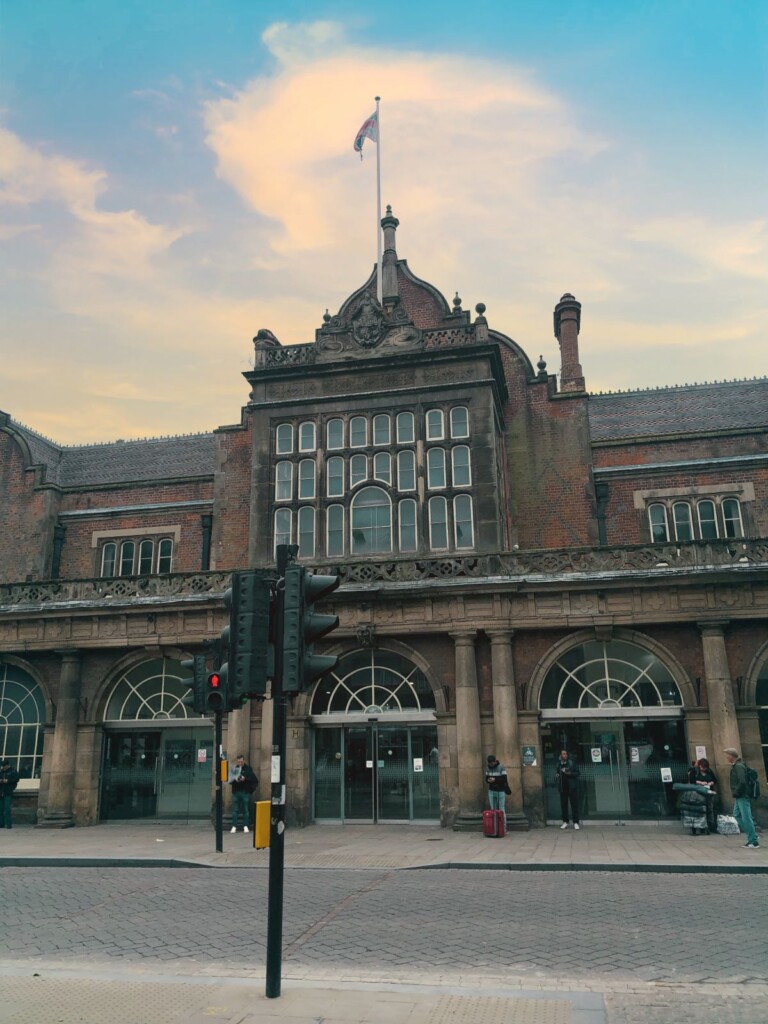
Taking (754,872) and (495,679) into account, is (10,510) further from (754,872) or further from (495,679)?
(754,872)

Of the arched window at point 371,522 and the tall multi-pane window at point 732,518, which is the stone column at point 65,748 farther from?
the tall multi-pane window at point 732,518

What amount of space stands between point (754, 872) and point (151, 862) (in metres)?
10.4

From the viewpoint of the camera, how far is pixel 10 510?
29.0 metres

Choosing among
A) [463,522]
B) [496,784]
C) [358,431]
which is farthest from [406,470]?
[496,784]

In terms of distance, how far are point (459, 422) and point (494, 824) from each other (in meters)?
10.8

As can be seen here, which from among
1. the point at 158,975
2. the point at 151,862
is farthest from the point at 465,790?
the point at 158,975

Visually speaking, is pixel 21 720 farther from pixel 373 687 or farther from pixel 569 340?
pixel 569 340

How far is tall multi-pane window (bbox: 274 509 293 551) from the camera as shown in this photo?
23922 mm

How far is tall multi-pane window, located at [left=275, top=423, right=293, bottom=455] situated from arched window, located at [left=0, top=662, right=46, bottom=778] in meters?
9.66

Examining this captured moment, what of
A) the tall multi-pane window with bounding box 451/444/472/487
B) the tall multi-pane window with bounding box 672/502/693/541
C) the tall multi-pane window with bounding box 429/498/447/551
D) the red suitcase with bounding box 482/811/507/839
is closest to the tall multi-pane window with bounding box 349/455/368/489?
the tall multi-pane window with bounding box 429/498/447/551

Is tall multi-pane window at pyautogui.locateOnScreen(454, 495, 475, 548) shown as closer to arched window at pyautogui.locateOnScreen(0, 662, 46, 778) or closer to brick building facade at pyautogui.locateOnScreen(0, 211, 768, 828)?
brick building facade at pyautogui.locateOnScreen(0, 211, 768, 828)

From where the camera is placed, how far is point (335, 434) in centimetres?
2453

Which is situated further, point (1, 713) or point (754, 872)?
point (1, 713)

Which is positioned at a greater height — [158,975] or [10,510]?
[10,510]
